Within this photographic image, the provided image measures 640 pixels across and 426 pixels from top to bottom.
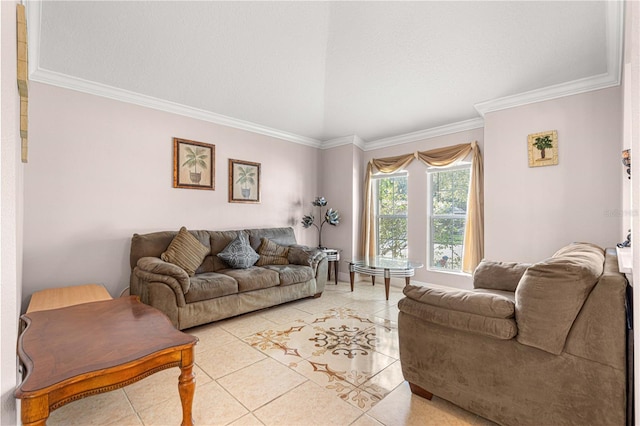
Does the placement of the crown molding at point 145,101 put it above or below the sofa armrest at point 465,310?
above

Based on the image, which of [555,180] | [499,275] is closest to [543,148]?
[555,180]

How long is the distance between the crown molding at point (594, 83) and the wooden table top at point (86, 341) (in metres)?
3.81

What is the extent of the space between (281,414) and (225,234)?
108 inches

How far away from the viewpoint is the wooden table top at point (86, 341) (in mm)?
1226

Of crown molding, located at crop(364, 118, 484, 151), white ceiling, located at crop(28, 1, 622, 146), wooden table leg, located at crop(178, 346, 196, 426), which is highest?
white ceiling, located at crop(28, 1, 622, 146)

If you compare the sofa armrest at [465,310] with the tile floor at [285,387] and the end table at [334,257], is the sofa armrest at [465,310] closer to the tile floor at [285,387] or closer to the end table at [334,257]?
the tile floor at [285,387]

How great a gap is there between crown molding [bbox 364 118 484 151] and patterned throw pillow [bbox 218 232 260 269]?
9.90 ft

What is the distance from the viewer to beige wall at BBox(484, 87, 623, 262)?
3131mm

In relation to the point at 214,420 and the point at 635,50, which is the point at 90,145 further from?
the point at 635,50

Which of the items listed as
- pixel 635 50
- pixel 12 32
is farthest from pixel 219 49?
pixel 635 50

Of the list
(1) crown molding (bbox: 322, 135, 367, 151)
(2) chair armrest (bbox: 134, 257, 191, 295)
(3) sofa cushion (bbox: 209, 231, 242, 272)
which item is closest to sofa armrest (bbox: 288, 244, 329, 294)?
(3) sofa cushion (bbox: 209, 231, 242, 272)

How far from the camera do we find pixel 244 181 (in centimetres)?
470

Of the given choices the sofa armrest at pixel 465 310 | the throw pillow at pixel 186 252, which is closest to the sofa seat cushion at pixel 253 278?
the throw pillow at pixel 186 252

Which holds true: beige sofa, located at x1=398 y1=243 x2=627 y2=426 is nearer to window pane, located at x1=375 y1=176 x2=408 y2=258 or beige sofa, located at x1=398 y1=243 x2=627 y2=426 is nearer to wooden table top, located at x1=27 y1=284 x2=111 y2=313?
wooden table top, located at x1=27 y1=284 x2=111 y2=313
